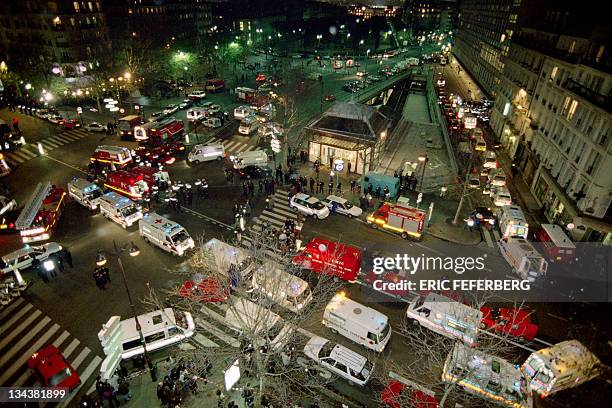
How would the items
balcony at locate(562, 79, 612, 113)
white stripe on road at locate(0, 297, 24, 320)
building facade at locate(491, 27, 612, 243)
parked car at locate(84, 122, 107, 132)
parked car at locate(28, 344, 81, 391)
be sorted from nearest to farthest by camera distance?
parked car at locate(28, 344, 81, 391), white stripe on road at locate(0, 297, 24, 320), balcony at locate(562, 79, 612, 113), building facade at locate(491, 27, 612, 243), parked car at locate(84, 122, 107, 132)

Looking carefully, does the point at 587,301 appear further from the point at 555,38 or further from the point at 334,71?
the point at 334,71

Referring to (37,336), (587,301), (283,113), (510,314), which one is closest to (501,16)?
(283,113)

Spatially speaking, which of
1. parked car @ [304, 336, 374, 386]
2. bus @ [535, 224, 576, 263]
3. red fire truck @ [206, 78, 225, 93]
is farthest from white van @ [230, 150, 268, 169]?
red fire truck @ [206, 78, 225, 93]

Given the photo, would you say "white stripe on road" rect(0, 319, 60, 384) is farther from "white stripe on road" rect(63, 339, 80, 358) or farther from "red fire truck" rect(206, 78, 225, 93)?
"red fire truck" rect(206, 78, 225, 93)

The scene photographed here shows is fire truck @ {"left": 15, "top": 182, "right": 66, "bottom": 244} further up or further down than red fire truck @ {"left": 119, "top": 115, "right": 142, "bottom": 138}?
further down

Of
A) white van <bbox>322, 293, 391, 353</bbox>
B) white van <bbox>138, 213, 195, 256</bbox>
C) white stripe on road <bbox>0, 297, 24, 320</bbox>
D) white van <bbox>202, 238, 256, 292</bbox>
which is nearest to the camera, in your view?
white van <bbox>322, 293, 391, 353</bbox>

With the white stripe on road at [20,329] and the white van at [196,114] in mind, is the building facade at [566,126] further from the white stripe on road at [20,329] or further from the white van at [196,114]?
the white van at [196,114]

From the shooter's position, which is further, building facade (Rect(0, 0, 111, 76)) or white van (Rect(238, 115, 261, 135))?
building facade (Rect(0, 0, 111, 76))

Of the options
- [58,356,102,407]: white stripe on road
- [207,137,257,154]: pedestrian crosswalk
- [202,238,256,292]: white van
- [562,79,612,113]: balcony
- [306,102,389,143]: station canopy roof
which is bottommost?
[58,356,102,407]: white stripe on road
